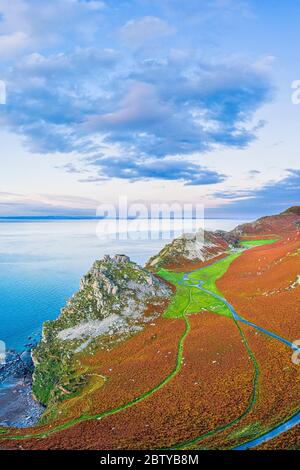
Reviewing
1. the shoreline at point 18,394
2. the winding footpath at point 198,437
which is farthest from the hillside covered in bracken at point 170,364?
the shoreline at point 18,394

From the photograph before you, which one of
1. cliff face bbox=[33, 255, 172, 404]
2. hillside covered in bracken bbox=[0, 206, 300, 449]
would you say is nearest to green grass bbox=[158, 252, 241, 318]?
hillside covered in bracken bbox=[0, 206, 300, 449]

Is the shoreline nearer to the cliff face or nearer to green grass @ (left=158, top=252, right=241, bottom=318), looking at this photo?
the cliff face

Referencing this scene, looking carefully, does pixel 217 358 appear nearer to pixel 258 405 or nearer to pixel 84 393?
pixel 258 405

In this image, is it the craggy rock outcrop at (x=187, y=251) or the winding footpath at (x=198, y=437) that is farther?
the craggy rock outcrop at (x=187, y=251)

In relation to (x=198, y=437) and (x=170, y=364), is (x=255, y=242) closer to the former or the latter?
(x=170, y=364)

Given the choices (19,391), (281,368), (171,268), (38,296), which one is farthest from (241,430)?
(38,296)

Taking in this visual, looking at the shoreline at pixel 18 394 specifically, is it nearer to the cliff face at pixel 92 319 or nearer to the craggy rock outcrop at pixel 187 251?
the cliff face at pixel 92 319
